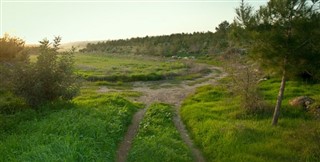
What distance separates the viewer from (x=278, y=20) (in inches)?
581

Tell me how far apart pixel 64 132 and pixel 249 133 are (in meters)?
6.98

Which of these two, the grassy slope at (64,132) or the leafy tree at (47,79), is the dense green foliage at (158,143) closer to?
the grassy slope at (64,132)

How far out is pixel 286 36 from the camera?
47.8 ft

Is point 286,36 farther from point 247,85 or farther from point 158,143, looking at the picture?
point 158,143

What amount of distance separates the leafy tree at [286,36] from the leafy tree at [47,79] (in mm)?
9175

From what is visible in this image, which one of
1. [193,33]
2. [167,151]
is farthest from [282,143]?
[193,33]

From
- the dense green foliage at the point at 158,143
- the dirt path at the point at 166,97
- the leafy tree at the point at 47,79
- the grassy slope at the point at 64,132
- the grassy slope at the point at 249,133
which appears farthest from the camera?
the leafy tree at the point at 47,79

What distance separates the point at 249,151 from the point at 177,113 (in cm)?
691

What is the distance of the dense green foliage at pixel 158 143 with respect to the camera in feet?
39.2

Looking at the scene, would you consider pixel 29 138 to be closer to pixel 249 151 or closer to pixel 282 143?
pixel 249 151

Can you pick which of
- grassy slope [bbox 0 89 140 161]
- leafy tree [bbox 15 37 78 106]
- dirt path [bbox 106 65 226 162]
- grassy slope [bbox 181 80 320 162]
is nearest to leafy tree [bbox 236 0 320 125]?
grassy slope [bbox 181 80 320 162]

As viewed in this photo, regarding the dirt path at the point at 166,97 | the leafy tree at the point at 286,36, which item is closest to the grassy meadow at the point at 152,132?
the dirt path at the point at 166,97

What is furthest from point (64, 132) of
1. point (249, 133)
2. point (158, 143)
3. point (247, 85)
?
point (247, 85)

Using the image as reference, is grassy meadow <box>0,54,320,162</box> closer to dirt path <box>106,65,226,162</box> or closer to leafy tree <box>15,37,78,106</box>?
dirt path <box>106,65,226,162</box>
